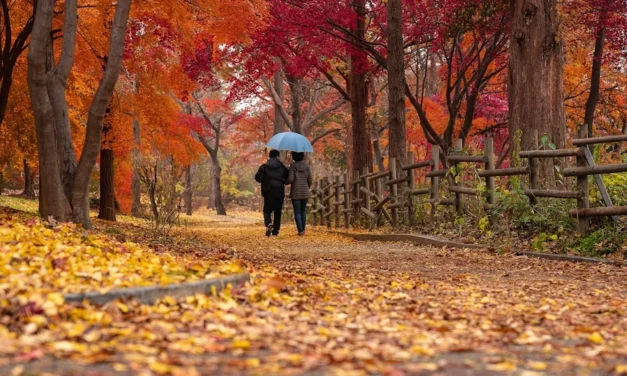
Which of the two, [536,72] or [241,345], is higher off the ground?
[536,72]

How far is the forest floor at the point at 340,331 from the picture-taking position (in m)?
3.20

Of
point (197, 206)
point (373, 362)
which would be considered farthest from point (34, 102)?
point (197, 206)

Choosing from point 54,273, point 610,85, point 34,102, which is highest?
point 610,85

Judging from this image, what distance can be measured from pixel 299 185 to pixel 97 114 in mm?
5627

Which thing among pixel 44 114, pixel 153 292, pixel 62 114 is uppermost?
pixel 62 114

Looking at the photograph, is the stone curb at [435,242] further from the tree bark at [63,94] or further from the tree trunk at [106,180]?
the tree trunk at [106,180]

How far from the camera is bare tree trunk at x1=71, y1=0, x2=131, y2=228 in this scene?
9.62m

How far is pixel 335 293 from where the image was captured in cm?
559

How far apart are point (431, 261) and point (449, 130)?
9825mm

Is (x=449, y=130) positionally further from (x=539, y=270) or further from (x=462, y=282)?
(x=462, y=282)

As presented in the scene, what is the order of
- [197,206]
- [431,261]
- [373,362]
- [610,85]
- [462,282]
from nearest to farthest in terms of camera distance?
1. [373,362]
2. [462,282]
3. [431,261]
4. [610,85]
5. [197,206]

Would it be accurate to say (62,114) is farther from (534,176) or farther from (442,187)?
(534,176)

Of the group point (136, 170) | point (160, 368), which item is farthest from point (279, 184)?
point (160, 368)

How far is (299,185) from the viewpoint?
585 inches
